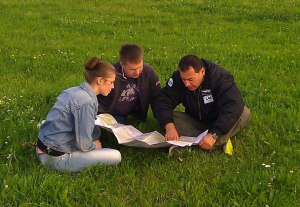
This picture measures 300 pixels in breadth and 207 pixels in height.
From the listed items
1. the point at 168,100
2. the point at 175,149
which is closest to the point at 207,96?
the point at 168,100

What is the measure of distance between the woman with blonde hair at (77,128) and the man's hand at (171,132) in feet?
2.44

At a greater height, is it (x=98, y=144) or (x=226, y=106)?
(x=226, y=106)

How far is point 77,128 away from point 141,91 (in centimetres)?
164

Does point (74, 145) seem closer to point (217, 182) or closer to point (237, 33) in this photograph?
point (217, 182)

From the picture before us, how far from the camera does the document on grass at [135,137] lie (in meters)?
5.29

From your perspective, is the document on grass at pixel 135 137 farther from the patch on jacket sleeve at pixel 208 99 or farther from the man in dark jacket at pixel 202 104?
the patch on jacket sleeve at pixel 208 99

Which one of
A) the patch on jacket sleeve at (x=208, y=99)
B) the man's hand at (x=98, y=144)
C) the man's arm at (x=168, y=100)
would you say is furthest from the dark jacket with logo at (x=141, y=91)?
the man's hand at (x=98, y=144)

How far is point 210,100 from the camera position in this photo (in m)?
5.77

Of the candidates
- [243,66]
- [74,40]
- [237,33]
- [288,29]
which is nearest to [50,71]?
[74,40]

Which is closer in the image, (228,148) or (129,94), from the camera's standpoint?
(228,148)

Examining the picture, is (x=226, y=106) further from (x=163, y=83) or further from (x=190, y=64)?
(x=163, y=83)

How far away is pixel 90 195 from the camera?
4566mm

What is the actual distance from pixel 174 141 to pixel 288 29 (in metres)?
7.80

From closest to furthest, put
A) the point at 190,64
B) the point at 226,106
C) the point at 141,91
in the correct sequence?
the point at 190,64 < the point at 226,106 < the point at 141,91
